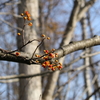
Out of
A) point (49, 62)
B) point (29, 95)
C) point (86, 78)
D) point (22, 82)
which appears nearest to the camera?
point (49, 62)

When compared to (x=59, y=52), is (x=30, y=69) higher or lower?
higher

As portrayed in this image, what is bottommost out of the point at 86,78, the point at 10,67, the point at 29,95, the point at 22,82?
the point at 29,95

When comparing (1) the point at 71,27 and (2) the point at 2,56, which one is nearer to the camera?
(2) the point at 2,56

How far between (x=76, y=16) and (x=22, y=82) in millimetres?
1637

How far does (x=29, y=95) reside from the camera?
9.95 ft

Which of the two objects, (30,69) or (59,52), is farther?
(30,69)

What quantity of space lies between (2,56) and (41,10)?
6906 mm

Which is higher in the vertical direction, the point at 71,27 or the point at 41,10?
the point at 41,10

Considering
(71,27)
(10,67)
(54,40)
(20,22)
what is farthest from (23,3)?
(10,67)

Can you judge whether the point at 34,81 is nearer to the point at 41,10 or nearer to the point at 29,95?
the point at 29,95

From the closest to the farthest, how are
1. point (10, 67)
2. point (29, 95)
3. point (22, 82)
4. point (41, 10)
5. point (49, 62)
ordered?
point (49, 62), point (29, 95), point (22, 82), point (41, 10), point (10, 67)

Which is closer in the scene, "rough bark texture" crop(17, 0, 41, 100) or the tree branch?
the tree branch

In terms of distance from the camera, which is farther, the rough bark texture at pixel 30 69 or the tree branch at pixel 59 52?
the rough bark texture at pixel 30 69

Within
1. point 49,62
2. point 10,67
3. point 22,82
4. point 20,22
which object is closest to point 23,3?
point 20,22
